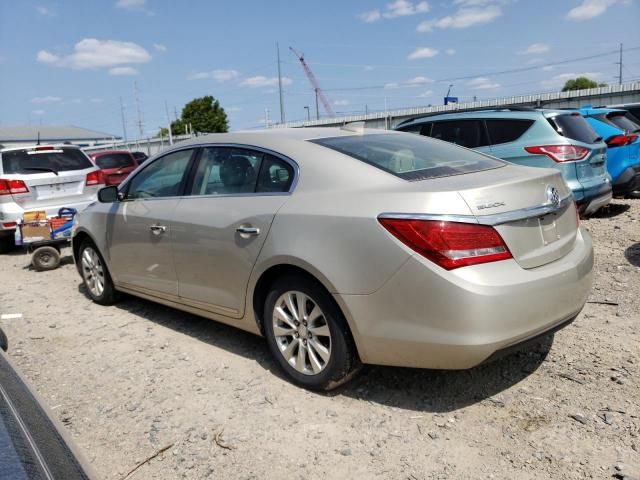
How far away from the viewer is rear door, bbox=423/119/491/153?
776 cm

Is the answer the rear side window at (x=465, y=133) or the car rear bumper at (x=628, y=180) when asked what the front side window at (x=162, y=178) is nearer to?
the rear side window at (x=465, y=133)

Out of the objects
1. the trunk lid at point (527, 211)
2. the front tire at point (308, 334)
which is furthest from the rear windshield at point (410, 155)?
the front tire at point (308, 334)

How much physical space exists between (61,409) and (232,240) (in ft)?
4.87

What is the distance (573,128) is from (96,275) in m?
6.06

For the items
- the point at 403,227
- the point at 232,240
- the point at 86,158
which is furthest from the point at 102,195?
the point at 86,158

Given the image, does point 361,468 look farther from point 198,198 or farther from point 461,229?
point 198,198

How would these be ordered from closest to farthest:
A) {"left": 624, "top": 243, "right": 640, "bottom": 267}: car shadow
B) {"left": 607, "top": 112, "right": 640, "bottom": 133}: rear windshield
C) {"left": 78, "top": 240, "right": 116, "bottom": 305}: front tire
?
{"left": 78, "top": 240, "right": 116, "bottom": 305}: front tire, {"left": 624, "top": 243, "right": 640, "bottom": 267}: car shadow, {"left": 607, "top": 112, "right": 640, "bottom": 133}: rear windshield

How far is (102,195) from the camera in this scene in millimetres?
4941

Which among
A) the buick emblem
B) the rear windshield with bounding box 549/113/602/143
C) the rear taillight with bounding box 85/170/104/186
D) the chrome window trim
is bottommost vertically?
the chrome window trim

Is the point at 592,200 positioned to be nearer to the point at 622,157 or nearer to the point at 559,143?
the point at 559,143

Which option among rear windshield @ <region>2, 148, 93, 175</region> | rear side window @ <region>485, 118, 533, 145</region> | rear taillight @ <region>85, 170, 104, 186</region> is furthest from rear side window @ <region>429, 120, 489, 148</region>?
rear windshield @ <region>2, 148, 93, 175</region>

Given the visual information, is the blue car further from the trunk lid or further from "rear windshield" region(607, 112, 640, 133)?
the trunk lid

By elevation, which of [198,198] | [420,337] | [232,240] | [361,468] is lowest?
[361,468]

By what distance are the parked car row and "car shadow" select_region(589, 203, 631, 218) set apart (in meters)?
0.27
